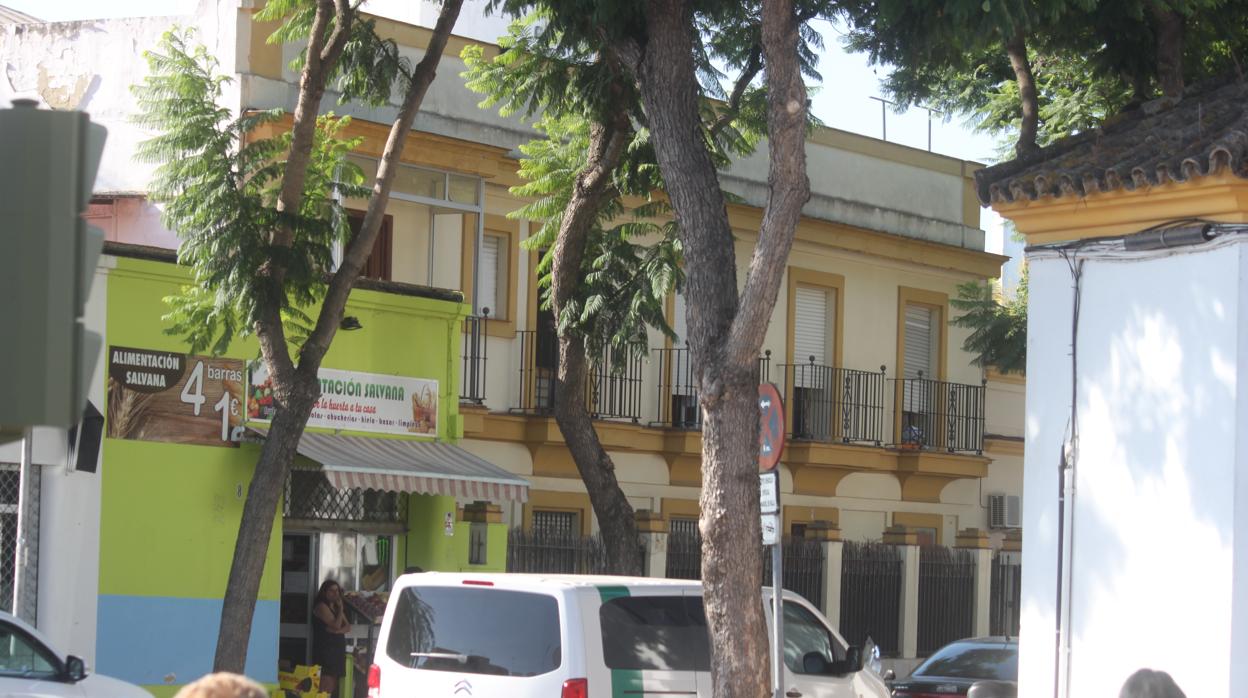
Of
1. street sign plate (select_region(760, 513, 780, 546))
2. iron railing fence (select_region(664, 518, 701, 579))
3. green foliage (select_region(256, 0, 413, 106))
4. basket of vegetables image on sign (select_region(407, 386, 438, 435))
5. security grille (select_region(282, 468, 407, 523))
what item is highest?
green foliage (select_region(256, 0, 413, 106))

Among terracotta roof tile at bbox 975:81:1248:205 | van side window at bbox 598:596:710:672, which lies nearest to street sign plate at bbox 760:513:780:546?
van side window at bbox 598:596:710:672

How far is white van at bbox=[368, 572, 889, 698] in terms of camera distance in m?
11.5

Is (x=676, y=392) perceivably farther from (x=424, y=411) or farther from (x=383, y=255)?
(x=424, y=411)

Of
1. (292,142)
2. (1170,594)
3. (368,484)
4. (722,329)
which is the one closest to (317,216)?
(292,142)

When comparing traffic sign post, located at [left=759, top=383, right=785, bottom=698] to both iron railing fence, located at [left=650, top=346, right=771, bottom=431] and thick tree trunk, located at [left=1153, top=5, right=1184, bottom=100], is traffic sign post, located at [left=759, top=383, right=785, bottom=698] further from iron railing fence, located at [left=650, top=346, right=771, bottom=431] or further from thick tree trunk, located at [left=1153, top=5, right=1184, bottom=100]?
iron railing fence, located at [left=650, top=346, right=771, bottom=431]

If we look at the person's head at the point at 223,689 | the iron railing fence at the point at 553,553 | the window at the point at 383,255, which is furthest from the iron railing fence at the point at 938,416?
the person's head at the point at 223,689

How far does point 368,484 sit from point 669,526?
8633 millimetres

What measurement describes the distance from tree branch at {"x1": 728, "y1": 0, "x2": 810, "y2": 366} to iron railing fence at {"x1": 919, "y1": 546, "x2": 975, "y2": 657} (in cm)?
1594

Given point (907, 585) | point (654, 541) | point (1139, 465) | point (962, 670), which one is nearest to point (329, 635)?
point (654, 541)

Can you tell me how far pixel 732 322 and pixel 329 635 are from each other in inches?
301

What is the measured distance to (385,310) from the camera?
19469 mm

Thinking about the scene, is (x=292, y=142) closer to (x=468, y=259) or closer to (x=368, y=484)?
(x=368, y=484)

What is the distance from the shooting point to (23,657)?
12.5m

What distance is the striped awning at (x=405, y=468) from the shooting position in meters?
17.6
